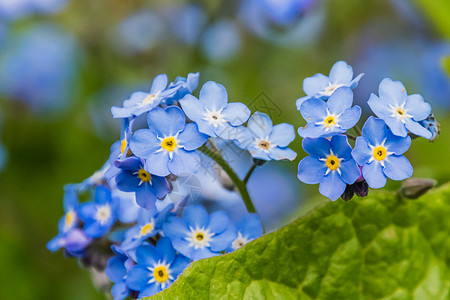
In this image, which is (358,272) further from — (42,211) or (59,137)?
(59,137)

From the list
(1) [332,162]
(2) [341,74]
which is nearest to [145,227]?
(1) [332,162]

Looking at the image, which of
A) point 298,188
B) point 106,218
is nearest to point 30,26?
point 298,188

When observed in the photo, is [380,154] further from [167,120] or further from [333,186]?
[167,120]

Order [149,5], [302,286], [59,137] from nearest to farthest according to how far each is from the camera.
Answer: [302,286]
[59,137]
[149,5]

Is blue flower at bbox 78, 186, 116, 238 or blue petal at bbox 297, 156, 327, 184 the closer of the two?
blue petal at bbox 297, 156, 327, 184

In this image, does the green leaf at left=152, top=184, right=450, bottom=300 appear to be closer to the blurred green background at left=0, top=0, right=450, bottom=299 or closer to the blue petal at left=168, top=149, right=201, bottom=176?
the blue petal at left=168, top=149, right=201, bottom=176

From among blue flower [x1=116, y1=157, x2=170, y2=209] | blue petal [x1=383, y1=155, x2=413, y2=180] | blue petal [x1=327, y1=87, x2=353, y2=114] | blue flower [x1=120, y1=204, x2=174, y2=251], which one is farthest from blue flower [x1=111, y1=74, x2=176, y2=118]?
blue petal [x1=383, y1=155, x2=413, y2=180]

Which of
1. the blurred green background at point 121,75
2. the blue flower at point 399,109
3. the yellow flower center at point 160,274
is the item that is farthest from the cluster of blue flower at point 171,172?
the blurred green background at point 121,75
